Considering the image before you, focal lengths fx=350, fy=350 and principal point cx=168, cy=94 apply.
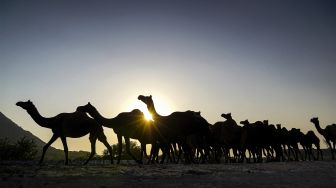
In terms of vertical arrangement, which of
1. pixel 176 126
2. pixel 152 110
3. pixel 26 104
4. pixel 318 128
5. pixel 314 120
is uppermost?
pixel 314 120

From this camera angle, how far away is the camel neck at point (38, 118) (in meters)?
14.7

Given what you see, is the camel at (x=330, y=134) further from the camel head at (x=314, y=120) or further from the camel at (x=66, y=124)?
the camel at (x=66, y=124)

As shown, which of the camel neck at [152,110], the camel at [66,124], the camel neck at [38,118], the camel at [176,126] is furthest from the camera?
the camel neck at [152,110]

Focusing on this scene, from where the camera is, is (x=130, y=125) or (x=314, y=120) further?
(x=314, y=120)

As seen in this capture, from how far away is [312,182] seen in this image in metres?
8.95

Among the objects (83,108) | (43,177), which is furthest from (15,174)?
(83,108)

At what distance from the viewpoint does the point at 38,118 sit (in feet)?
48.9

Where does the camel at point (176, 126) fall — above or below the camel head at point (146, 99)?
below

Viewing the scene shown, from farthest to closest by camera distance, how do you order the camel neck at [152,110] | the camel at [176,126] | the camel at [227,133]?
1. the camel at [227,133]
2. the camel neck at [152,110]
3. the camel at [176,126]

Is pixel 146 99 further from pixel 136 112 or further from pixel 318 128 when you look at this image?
pixel 318 128

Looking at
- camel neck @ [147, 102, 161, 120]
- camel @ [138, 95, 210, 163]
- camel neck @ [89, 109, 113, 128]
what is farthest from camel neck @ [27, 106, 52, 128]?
camel neck @ [147, 102, 161, 120]

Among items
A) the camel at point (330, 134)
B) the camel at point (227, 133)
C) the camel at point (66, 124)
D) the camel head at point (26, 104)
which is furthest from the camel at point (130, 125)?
the camel at point (330, 134)

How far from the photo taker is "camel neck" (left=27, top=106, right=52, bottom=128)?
48.2 feet

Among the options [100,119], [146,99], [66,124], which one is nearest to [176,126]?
[146,99]
